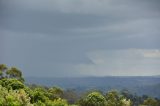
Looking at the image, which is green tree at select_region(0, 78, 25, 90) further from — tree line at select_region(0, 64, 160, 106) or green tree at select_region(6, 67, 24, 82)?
green tree at select_region(6, 67, 24, 82)

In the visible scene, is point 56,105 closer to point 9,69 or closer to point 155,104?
point 9,69

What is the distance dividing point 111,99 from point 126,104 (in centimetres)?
1737

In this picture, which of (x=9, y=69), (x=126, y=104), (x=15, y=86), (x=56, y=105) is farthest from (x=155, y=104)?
(x=56, y=105)

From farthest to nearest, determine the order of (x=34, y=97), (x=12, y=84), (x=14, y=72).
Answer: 1. (x=14, y=72)
2. (x=12, y=84)
3. (x=34, y=97)

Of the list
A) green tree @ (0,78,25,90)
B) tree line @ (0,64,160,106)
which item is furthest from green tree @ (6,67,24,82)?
green tree @ (0,78,25,90)

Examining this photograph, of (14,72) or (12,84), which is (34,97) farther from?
(14,72)

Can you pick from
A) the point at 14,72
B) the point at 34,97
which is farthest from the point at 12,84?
the point at 14,72

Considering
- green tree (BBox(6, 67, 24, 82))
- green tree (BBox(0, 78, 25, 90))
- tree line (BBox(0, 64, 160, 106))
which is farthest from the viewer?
green tree (BBox(6, 67, 24, 82))

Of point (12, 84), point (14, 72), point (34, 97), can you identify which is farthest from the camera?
point (14, 72)

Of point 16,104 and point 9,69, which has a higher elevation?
point 9,69

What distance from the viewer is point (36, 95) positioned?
303ft

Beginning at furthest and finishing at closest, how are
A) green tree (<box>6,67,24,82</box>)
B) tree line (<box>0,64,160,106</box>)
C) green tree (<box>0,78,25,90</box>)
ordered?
green tree (<box>6,67,24,82</box>) → green tree (<box>0,78,25,90</box>) → tree line (<box>0,64,160,106</box>)

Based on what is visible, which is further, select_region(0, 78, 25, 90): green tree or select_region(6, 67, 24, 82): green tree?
select_region(6, 67, 24, 82): green tree

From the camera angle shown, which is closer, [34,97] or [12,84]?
[34,97]
